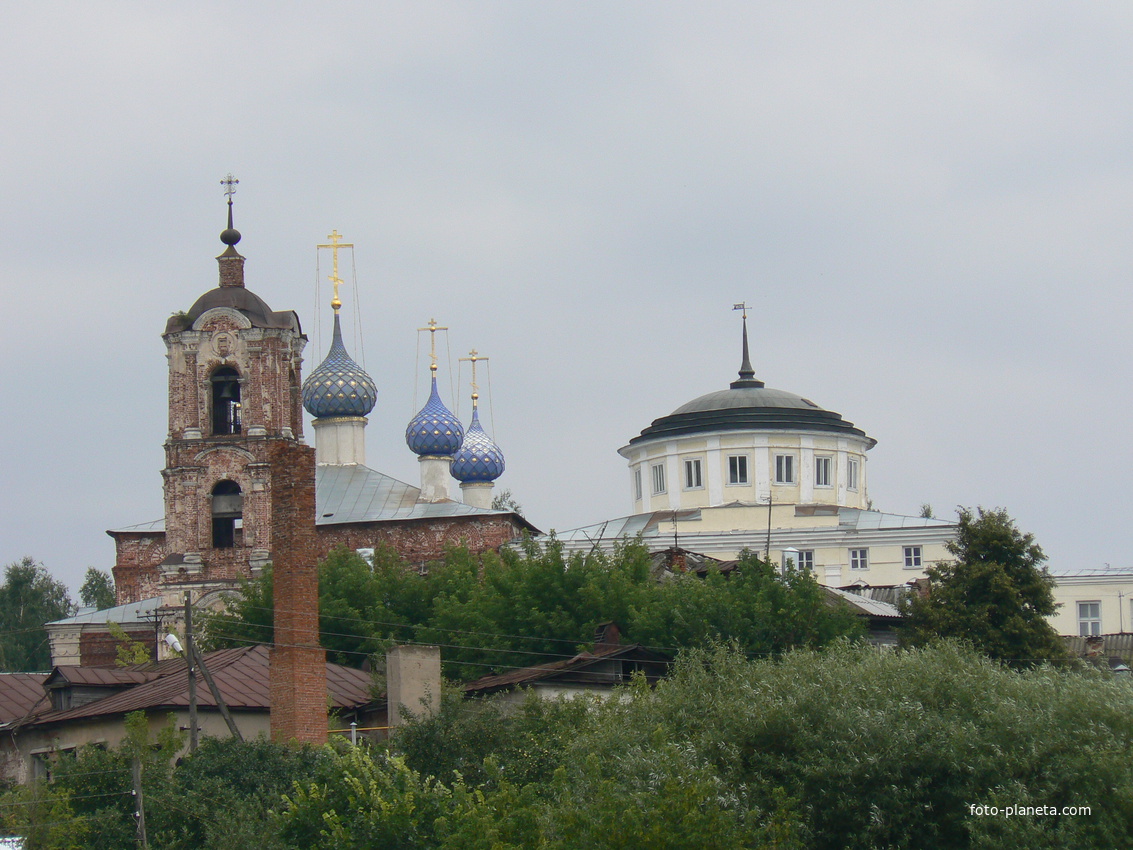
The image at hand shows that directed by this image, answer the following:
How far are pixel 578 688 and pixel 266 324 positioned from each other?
1930 cm

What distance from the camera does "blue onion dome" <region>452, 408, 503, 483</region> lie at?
5591 cm

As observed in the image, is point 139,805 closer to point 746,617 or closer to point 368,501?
point 746,617

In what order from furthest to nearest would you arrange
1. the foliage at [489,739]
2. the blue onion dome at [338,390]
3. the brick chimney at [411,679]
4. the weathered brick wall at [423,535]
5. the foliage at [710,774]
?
the blue onion dome at [338,390], the weathered brick wall at [423,535], the brick chimney at [411,679], the foliage at [489,739], the foliage at [710,774]

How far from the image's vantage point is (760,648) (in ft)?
108

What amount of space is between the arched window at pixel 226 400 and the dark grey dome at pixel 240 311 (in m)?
1.34

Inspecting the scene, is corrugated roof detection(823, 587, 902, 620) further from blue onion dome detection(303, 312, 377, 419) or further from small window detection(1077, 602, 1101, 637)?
blue onion dome detection(303, 312, 377, 419)

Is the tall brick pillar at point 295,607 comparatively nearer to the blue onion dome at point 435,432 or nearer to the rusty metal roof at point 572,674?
the rusty metal roof at point 572,674

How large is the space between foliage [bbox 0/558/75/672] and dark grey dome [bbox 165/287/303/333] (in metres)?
22.0


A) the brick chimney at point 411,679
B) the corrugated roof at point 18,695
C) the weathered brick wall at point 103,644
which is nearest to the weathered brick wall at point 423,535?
the weathered brick wall at point 103,644

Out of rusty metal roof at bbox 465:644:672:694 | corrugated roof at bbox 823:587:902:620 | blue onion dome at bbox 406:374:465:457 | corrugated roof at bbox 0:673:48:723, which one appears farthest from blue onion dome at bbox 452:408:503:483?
rusty metal roof at bbox 465:644:672:694

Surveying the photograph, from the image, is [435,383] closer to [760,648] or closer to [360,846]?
[760,648]

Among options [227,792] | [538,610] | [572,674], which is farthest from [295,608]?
[538,610]

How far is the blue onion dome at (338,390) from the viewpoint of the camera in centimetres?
5209

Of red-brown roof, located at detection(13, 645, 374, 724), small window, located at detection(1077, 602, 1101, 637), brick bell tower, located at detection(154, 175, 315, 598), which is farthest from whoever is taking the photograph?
small window, located at detection(1077, 602, 1101, 637)
